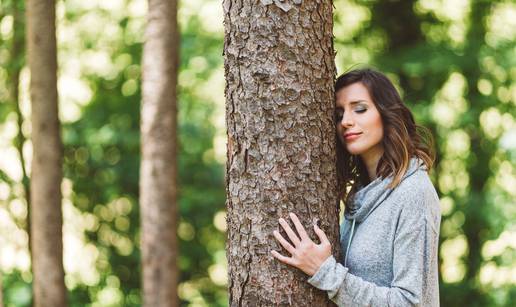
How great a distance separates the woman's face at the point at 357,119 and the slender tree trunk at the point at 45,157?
4.18 meters

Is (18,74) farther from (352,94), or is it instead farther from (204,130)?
(352,94)

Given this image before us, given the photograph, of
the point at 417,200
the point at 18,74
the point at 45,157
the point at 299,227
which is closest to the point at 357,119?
the point at 417,200

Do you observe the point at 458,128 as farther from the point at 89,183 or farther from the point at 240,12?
the point at 240,12

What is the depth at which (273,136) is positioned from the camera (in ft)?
7.86

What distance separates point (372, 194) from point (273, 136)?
508 millimetres

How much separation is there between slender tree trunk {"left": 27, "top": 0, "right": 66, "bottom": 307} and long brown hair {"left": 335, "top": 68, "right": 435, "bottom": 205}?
4.15 metres

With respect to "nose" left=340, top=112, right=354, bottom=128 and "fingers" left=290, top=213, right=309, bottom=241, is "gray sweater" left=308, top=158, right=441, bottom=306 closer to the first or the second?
"fingers" left=290, top=213, right=309, bottom=241

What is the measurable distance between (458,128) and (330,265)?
6.78 meters

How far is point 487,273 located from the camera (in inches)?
367

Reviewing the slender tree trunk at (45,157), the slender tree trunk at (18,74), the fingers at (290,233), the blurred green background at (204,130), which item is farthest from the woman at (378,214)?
the slender tree trunk at (18,74)

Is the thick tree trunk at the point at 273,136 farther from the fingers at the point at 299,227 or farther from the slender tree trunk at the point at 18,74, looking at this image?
the slender tree trunk at the point at 18,74

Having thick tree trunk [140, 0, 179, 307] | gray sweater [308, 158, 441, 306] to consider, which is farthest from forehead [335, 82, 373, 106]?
thick tree trunk [140, 0, 179, 307]

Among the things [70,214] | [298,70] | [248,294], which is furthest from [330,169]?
[70,214]

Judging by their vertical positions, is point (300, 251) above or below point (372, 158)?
below
